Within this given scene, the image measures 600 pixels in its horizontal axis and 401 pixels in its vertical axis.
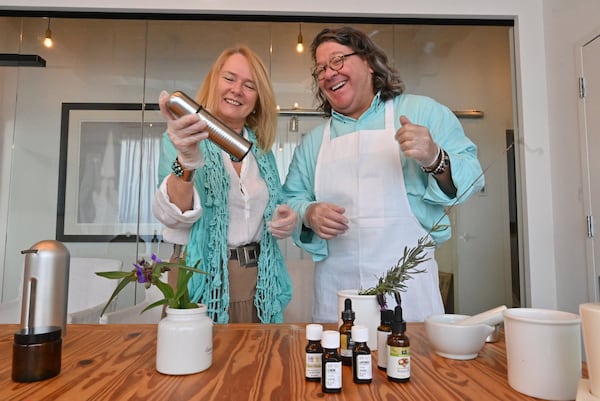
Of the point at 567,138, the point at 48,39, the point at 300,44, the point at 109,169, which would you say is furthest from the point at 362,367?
the point at 48,39

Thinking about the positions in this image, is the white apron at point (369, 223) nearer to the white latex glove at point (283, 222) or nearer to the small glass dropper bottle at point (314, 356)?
the white latex glove at point (283, 222)

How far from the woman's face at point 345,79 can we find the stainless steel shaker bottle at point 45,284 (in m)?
0.86

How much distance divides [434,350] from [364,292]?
0.53 feet

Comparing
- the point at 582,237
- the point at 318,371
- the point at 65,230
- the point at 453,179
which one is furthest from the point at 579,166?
the point at 65,230

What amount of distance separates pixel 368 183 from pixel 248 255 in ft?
1.41

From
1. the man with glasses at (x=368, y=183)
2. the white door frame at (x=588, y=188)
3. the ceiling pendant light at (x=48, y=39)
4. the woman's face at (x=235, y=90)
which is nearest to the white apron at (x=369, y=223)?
the man with glasses at (x=368, y=183)

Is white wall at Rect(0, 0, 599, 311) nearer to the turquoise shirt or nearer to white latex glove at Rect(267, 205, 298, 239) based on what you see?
the turquoise shirt

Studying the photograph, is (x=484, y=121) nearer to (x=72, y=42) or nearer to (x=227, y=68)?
(x=227, y=68)

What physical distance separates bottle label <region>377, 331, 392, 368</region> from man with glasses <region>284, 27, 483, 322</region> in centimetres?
49

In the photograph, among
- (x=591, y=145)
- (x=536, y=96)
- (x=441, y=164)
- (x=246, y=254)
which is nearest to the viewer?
(x=441, y=164)

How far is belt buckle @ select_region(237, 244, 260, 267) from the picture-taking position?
1.18 meters

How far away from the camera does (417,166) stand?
1207 millimetres

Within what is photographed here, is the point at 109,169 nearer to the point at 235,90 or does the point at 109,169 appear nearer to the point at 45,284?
the point at 235,90

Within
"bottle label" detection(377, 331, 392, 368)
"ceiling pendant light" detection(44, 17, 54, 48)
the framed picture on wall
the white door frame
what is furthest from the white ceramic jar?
"ceiling pendant light" detection(44, 17, 54, 48)
